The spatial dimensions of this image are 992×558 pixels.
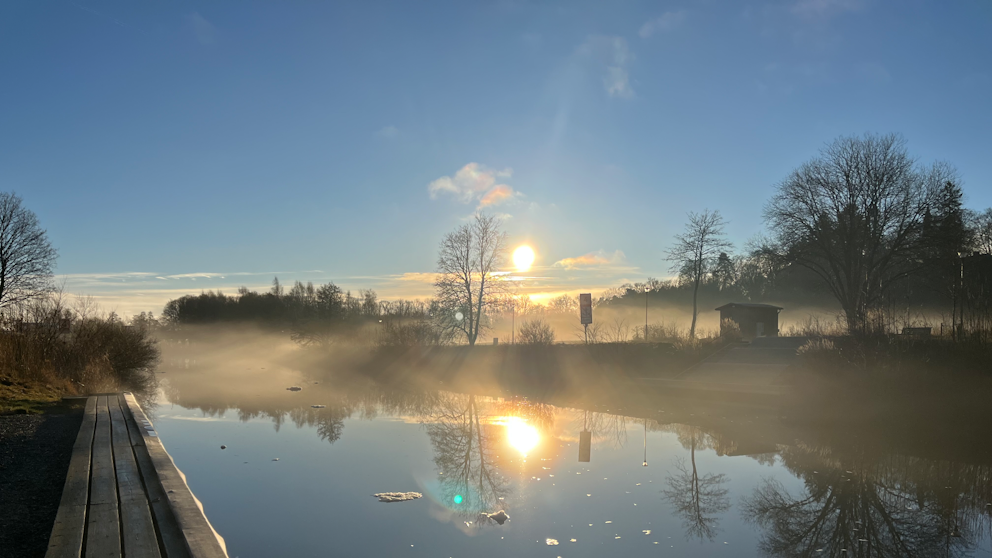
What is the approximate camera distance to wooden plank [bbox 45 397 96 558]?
422 cm

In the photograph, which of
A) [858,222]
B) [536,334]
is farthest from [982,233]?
[536,334]

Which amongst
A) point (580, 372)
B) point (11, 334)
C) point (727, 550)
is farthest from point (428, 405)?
point (727, 550)

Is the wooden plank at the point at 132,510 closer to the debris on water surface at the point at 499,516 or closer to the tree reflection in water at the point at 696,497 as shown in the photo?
the debris on water surface at the point at 499,516

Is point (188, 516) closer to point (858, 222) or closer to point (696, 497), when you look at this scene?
point (696, 497)

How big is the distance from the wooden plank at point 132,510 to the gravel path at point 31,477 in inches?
21.3

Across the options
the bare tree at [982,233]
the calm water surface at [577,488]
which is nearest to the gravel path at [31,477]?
the calm water surface at [577,488]

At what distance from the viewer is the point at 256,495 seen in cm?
795

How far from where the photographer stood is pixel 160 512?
16.8 feet

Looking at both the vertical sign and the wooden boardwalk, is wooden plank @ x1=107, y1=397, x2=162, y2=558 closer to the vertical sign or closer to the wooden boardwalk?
the wooden boardwalk

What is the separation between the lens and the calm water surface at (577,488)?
20.5 feet

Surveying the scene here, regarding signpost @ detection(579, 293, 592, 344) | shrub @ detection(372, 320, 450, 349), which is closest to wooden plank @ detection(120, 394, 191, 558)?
signpost @ detection(579, 293, 592, 344)

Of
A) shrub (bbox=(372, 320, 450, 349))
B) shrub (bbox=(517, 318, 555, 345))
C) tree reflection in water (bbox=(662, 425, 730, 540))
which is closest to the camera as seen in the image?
tree reflection in water (bbox=(662, 425, 730, 540))

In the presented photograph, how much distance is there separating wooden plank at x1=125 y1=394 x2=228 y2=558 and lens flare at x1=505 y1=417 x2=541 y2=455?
5.95m

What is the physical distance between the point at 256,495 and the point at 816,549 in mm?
6721
